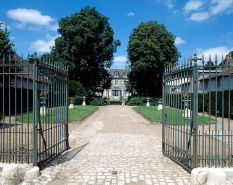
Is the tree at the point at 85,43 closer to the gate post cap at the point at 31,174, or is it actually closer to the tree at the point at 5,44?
the tree at the point at 5,44

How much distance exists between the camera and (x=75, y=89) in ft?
99.9

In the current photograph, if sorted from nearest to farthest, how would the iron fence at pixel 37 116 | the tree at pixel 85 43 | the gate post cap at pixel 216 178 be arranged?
the gate post cap at pixel 216 178
the iron fence at pixel 37 116
the tree at pixel 85 43

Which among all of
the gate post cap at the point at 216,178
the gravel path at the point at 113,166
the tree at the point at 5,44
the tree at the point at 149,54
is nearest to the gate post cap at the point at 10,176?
the gravel path at the point at 113,166

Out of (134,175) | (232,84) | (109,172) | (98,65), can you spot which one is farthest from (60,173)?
(98,65)

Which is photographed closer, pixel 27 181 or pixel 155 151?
pixel 27 181

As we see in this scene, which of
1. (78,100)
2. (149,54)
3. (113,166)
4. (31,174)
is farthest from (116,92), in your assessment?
(31,174)

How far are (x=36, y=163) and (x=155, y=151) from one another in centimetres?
353

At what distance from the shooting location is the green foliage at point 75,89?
30219 millimetres

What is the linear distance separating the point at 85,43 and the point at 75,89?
A: 6978 mm

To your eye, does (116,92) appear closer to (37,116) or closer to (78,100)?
(78,100)

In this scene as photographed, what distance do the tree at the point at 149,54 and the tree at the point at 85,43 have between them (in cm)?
409

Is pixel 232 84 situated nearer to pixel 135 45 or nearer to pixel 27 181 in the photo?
pixel 135 45

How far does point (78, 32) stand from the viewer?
30.4 m

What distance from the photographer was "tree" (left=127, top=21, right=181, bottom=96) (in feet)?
102
